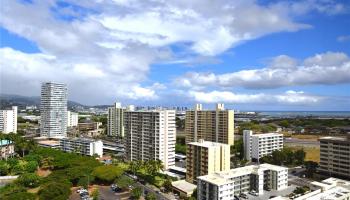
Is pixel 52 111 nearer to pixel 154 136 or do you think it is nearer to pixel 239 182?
pixel 154 136

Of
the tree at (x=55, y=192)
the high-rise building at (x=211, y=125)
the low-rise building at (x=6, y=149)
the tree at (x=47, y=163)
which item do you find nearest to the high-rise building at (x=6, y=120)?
the low-rise building at (x=6, y=149)

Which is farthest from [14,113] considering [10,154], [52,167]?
[52,167]

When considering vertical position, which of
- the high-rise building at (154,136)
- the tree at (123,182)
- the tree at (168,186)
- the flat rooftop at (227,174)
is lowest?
the tree at (168,186)

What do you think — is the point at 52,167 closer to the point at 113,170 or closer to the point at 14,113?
the point at 113,170

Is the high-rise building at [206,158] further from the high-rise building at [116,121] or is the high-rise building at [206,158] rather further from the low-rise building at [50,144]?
the high-rise building at [116,121]

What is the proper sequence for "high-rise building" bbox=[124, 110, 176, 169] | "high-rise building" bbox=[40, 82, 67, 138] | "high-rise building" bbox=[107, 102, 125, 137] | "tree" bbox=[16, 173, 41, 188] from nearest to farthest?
"tree" bbox=[16, 173, 41, 188] → "high-rise building" bbox=[124, 110, 176, 169] → "high-rise building" bbox=[40, 82, 67, 138] → "high-rise building" bbox=[107, 102, 125, 137]

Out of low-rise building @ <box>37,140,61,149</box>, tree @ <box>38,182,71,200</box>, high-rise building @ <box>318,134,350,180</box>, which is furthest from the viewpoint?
low-rise building @ <box>37,140,61,149</box>

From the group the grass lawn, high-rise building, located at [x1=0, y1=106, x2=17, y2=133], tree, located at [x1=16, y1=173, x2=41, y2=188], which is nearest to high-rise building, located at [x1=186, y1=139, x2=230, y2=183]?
tree, located at [x1=16, y1=173, x2=41, y2=188]

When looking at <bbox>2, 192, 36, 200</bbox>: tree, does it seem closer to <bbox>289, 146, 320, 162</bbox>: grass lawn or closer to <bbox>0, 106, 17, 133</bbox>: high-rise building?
<bbox>289, 146, 320, 162</bbox>: grass lawn
